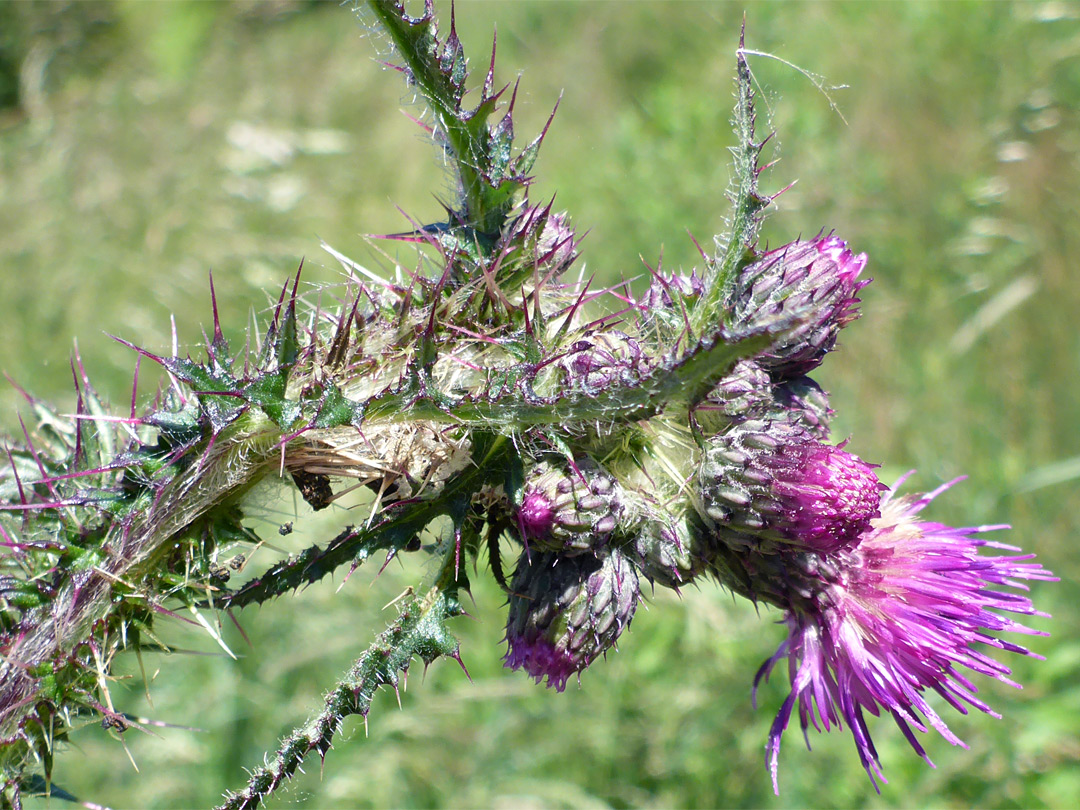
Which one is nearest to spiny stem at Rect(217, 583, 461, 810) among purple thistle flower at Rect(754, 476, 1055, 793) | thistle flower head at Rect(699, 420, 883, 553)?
thistle flower head at Rect(699, 420, 883, 553)

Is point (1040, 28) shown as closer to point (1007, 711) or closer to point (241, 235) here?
point (1007, 711)

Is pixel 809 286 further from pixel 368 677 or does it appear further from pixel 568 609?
pixel 368 677

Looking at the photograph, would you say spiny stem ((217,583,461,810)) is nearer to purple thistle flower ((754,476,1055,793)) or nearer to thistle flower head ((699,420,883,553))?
thistle flower head ((699,420,883,553))

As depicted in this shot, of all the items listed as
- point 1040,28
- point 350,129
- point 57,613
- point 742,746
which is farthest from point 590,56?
point 57,613

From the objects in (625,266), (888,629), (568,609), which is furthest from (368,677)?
(625,266)

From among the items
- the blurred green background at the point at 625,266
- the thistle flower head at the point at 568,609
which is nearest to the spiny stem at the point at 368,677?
the thistle flower head at the point at 568,609

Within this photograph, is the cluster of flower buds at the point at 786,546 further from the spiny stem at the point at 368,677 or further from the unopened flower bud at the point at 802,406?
the spiny stem at the point at 368,677

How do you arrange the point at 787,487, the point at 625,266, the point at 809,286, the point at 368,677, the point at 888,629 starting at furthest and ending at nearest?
the point at 625,266, the point at 888,629, the point at 809,286, the point at 787,487, the point at 368,677
